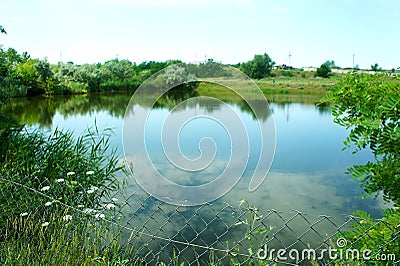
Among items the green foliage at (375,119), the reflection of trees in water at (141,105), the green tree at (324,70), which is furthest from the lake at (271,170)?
the green tree at (324,70)

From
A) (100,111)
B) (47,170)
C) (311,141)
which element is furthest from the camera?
(100,111)

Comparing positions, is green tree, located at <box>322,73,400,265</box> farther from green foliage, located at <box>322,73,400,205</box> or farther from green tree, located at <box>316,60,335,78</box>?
green tree, located at <box>316,60,335,78</box>

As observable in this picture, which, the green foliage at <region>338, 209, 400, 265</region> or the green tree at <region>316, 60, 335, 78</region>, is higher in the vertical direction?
the green tree at <region>316, 60, 335, 78</region>

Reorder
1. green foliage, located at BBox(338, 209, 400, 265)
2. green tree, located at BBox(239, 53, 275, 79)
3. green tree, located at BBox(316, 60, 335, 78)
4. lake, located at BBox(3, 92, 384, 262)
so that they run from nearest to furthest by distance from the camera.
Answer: green foliage, located at BBox(338, 209, 400, 265) < lake, located at BBox(3, 92, 384, 262) < green tree, located at BBox(239, 53, 275, 79) < green tree, located at BBox(316, 60, 335, 78)

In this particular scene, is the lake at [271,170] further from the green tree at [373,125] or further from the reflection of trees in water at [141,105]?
the green tree at [373,125]

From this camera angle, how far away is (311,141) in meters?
8.79

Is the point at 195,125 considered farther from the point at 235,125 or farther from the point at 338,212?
the point at 338,212

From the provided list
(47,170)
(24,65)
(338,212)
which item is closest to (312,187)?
(338,212)

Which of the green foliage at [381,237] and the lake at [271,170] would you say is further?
the lake at [271,170]

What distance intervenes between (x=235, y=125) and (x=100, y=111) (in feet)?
39.3

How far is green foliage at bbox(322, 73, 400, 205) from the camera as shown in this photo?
1520 mm

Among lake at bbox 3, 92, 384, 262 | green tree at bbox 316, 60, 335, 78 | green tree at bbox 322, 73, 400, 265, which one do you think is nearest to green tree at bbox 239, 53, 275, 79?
green tree at bbox 316, 60, 335, 78

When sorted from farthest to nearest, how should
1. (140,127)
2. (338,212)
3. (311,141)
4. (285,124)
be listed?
(285,124)
(311,141)
(338,212)
(140,127)

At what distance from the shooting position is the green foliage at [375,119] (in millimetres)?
1520
